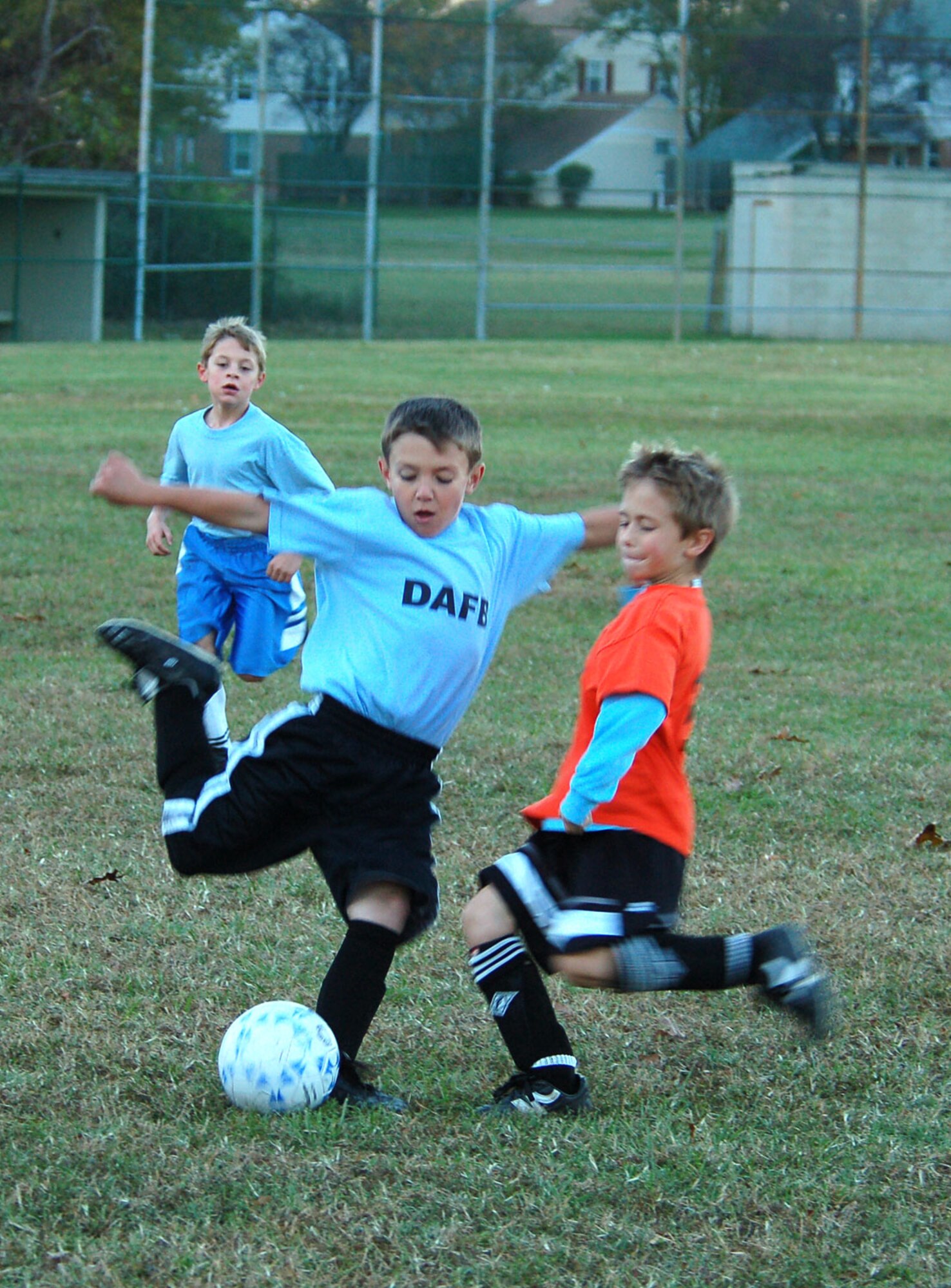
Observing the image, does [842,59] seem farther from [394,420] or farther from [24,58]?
[394,420]

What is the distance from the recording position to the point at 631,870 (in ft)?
10.8

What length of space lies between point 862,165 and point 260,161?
11723mm

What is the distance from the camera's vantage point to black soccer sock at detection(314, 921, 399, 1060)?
11.2 feet

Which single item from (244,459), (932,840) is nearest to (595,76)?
(244,459)

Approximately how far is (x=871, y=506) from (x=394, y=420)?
953cm

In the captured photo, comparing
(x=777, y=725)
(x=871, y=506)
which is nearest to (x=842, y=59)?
(x=871, y=506)

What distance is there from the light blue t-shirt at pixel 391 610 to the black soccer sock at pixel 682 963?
23.0 inches

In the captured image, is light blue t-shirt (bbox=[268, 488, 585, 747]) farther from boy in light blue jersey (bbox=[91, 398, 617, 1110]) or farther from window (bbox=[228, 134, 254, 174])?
window (bbox=[228, 134, 254, 174])

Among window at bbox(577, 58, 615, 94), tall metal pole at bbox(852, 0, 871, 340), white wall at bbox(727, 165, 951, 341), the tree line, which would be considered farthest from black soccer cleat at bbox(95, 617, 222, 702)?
white wall at bbox(727, 165, 951, 341)

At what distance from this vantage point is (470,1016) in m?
3.87

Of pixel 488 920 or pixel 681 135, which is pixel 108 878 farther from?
pixel 681 135

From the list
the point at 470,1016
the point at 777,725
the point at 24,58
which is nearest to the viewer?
the point at 470,1016

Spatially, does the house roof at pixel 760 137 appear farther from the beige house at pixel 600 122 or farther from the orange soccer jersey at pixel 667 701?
the orange soccer jersey at pixel 667 701

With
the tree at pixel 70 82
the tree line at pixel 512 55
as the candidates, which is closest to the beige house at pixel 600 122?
the tree line at pixel 512 55
